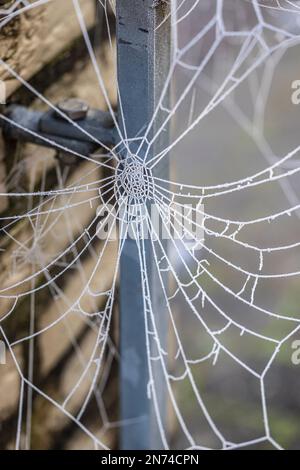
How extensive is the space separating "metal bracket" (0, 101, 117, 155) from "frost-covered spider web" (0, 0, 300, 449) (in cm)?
1

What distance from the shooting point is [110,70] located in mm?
730

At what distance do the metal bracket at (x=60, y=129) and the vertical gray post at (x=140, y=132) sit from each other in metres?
0.04

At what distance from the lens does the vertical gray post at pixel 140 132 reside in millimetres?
606

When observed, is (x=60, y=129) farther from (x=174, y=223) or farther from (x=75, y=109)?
(x=174, y=223)

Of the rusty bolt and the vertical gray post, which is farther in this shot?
the rusty bolt

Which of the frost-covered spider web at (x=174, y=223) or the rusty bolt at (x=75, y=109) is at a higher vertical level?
the rusty bolt at (x=75, y=109)

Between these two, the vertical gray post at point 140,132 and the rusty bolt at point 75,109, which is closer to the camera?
the vertical gray post at point 140,132

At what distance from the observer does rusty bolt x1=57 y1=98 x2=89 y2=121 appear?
71 centimetres

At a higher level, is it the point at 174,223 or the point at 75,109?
the point at 75,109

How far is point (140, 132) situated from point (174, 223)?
0.10 m

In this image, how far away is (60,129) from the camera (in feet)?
2.37

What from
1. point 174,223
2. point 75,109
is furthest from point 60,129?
point 174,223
